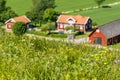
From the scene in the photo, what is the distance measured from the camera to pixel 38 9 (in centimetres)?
9006

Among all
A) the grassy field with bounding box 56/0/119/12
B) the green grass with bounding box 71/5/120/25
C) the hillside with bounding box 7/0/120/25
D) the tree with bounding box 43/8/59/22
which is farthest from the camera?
the grassy field with bounding box 56/0/119/12

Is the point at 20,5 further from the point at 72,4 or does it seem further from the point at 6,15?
the point at 6,15

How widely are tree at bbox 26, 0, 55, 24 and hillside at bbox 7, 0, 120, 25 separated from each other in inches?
259

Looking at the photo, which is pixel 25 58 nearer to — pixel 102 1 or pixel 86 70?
pixel 86 70

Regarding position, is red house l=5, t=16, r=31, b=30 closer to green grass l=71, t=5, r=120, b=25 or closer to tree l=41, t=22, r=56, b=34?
tree l=41, t=22, r=56, b=34

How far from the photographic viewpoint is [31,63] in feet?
31.2

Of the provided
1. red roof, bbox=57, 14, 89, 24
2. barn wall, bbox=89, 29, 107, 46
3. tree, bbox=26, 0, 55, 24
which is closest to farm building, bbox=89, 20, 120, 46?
barn wall, bbox=89, 29, 107, 46

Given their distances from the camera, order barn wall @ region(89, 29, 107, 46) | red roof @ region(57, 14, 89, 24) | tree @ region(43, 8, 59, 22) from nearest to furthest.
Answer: barn wall @ region(89, 29, 107, 46) → red roof @ region(57, 14, 89, 24) → tree @ region(43, 8, 59, 22)

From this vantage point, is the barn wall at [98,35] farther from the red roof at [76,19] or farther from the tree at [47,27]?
the red roof at [76,19]

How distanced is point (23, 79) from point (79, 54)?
10.9ft

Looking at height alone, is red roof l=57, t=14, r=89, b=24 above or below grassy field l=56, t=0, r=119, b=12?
below

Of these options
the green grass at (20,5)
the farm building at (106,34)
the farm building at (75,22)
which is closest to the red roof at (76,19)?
the farm building at (75,22)

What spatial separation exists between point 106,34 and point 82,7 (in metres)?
37.1

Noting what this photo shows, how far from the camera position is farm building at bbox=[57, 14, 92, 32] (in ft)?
264
